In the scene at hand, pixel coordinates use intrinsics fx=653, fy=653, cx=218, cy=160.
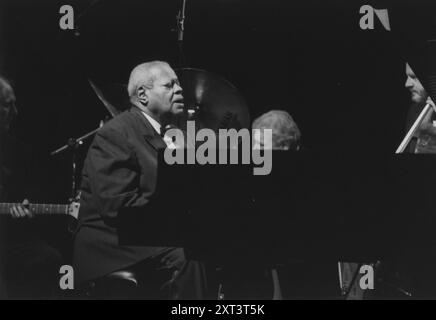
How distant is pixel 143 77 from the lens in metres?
3.71

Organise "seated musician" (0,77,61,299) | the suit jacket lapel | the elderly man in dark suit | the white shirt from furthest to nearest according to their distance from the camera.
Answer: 1. "seated musician" (0,77,61,299)
2. the white shirt
3. the suit jacket lapel
4. the elderly man in dark suit

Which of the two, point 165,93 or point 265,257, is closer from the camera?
point 265,257

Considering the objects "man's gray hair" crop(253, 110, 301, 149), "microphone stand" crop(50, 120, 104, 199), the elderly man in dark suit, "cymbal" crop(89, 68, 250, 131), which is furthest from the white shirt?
"man's gray hair" crop(253, 110, 301, 149)

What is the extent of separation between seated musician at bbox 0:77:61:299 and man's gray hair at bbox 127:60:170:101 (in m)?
0.79

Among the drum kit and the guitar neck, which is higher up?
the drum kit

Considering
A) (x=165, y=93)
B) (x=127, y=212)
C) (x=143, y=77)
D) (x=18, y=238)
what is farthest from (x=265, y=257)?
(x=18, y=238)

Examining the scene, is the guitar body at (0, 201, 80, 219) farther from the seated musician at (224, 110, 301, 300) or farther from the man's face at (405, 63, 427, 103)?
the man's face at (405, 63, 427, 103)

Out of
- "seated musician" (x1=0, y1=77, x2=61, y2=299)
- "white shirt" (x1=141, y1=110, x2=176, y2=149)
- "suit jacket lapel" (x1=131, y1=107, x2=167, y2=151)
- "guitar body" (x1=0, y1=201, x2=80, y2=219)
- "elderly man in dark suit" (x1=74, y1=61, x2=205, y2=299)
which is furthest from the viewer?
"guitar body" (x1=0, y1=201, x2=80, y2=219)

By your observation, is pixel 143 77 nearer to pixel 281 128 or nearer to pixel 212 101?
pixel 212 101

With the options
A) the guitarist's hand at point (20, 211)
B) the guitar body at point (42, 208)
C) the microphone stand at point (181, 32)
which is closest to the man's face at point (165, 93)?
the microphone stand at point (181, 32)

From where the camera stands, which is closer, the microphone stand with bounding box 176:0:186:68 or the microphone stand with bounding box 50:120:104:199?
the microphone stand with bounding box 50:120:104:199

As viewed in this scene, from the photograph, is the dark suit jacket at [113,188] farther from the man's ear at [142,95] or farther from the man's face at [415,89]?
the man's face at [415,89]

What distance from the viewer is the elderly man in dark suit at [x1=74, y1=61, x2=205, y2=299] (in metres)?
3.18

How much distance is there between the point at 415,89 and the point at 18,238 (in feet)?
8.50
